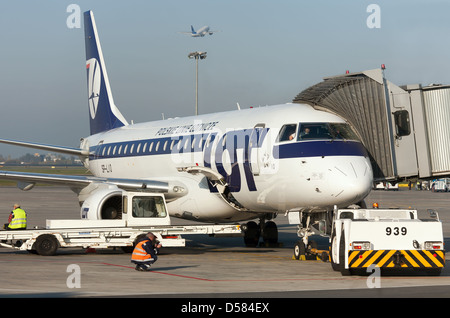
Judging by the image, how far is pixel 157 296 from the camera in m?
14.5

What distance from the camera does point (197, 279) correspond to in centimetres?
1761

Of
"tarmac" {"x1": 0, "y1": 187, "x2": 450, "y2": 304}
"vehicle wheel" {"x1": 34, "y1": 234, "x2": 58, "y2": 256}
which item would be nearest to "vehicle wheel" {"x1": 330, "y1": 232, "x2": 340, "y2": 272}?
"tarmac" {"x1": 0, "y1": 187, "x2": 450, "y2": 304}

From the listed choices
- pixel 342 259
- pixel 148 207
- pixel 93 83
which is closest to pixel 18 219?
pixel 148 207

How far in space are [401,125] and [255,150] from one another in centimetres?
441

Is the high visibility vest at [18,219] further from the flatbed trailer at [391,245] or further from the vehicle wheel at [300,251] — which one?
the flatbed trailer at [391,245]

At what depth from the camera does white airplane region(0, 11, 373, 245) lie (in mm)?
21453

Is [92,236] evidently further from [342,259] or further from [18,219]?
[342,259]

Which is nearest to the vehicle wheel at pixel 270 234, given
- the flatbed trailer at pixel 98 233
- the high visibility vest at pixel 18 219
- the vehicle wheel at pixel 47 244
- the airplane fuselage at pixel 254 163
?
the airplane fuselage at pixel 254 163

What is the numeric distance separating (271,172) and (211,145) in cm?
366

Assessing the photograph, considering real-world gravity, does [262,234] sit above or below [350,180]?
below

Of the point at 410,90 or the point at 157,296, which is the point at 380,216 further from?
the point at 157,296

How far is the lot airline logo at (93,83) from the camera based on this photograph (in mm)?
37425

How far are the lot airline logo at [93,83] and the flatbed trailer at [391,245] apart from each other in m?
21.3
